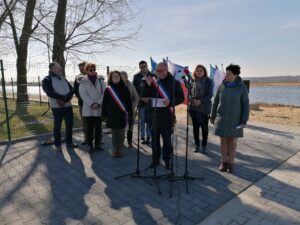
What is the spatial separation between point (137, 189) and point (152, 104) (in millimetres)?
1436

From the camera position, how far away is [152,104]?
489 cm

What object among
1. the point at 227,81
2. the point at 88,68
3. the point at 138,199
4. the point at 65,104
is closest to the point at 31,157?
the point at 65,104

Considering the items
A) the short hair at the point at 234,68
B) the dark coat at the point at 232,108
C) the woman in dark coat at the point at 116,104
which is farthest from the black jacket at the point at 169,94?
the woman in dark coat at the point at 116,104

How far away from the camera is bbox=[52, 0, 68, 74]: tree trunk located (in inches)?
504

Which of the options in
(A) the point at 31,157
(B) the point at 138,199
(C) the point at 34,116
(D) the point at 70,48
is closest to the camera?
(B) the point at 138,199

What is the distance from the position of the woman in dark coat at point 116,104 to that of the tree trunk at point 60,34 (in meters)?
7.87

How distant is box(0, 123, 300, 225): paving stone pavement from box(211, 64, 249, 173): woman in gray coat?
75 cm

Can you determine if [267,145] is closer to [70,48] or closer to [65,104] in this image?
[65,104]

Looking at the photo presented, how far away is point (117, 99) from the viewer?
5.73m

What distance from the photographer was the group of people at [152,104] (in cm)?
471

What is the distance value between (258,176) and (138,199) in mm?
2214

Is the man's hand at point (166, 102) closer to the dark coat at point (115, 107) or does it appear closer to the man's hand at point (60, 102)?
the dark coat at point (115, 107)

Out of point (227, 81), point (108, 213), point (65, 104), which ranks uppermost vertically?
point (227, 81)

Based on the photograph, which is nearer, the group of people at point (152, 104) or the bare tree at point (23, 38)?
the group of people at point (152, 104)
